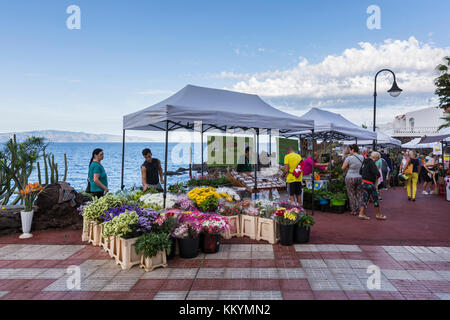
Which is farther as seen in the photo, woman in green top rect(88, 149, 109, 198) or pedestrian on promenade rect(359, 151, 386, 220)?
pedestrian on promenade rect(359, 151, 386, 220)

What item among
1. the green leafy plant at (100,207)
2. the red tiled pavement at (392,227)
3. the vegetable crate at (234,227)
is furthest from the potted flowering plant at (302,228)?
the green leafy plant at (100,207)

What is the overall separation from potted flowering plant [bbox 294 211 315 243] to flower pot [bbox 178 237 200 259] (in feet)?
6.36

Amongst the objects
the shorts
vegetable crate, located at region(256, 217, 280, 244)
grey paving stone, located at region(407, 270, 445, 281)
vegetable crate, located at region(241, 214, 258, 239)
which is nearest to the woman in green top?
vegetable crate, located at region(241, 214, 258, 239)

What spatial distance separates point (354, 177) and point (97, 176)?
6.45m

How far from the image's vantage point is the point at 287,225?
5.30 meters

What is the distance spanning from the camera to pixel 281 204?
5.85m

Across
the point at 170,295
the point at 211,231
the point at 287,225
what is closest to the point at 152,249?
the point at 170,295

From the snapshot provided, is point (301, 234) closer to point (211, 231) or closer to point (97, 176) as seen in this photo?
point (211, 231)

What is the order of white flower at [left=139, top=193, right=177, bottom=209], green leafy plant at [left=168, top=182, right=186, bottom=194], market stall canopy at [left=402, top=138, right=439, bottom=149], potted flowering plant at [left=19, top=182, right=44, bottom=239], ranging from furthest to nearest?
market stall canopy at [left=402, top=138, right=439, bottom=149], green leafy plant at [left=168, top=182, right=186, bottom=194], potted flowering plant at [left=19, top=182, right=44, bottom=239], white flower at [left=139, top=193, right=177, bottom=209]

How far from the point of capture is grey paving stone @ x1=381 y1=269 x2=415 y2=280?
3982 millimetres

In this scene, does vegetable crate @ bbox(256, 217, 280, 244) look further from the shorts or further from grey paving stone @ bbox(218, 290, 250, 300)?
the shorts
